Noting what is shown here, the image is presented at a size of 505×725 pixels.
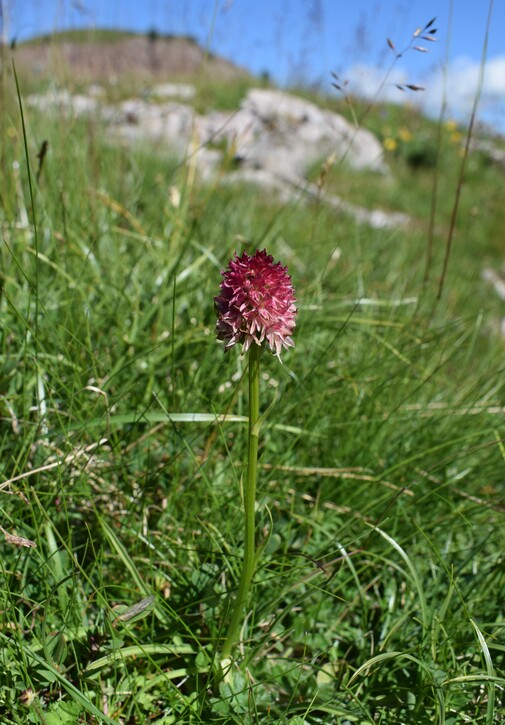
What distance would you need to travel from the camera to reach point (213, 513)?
126 centimetres

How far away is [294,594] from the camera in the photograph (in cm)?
124

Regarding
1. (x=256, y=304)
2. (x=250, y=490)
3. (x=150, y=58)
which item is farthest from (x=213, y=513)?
(x=150, y=58)

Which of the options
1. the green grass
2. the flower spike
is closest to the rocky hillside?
the green grass

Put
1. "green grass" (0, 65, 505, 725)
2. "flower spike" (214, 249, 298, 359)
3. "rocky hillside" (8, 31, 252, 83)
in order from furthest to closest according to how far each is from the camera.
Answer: "rocky hillside" (8, 31, 252, 83) → "green grass" (0, 65, 505, 725) → "flower spike" (214, 249, 298, 359)

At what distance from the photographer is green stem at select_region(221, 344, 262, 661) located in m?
0.82

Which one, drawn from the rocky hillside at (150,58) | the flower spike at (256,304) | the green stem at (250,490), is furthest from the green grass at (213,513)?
the rocky hillside at (150,58)

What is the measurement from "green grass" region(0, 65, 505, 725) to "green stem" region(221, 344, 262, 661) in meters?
0.05

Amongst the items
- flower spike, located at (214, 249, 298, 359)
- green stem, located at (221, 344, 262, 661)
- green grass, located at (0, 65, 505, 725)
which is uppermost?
flower spike, located at (214, 249, 298, 359)

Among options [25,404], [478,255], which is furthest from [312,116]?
[25,404]

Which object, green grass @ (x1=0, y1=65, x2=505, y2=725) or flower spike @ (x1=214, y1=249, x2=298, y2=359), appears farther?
green grass @ (x1=0, y1=65, x2=505, y2=725)

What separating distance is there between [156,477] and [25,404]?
1.05ft

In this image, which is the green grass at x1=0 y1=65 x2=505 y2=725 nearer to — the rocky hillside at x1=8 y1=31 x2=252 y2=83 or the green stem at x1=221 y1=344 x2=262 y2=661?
the green stem at x1=221 y1=344 x2=262 y2=661

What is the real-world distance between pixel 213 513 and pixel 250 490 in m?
0.42

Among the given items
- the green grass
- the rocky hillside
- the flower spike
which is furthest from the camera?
the rocky hillside
